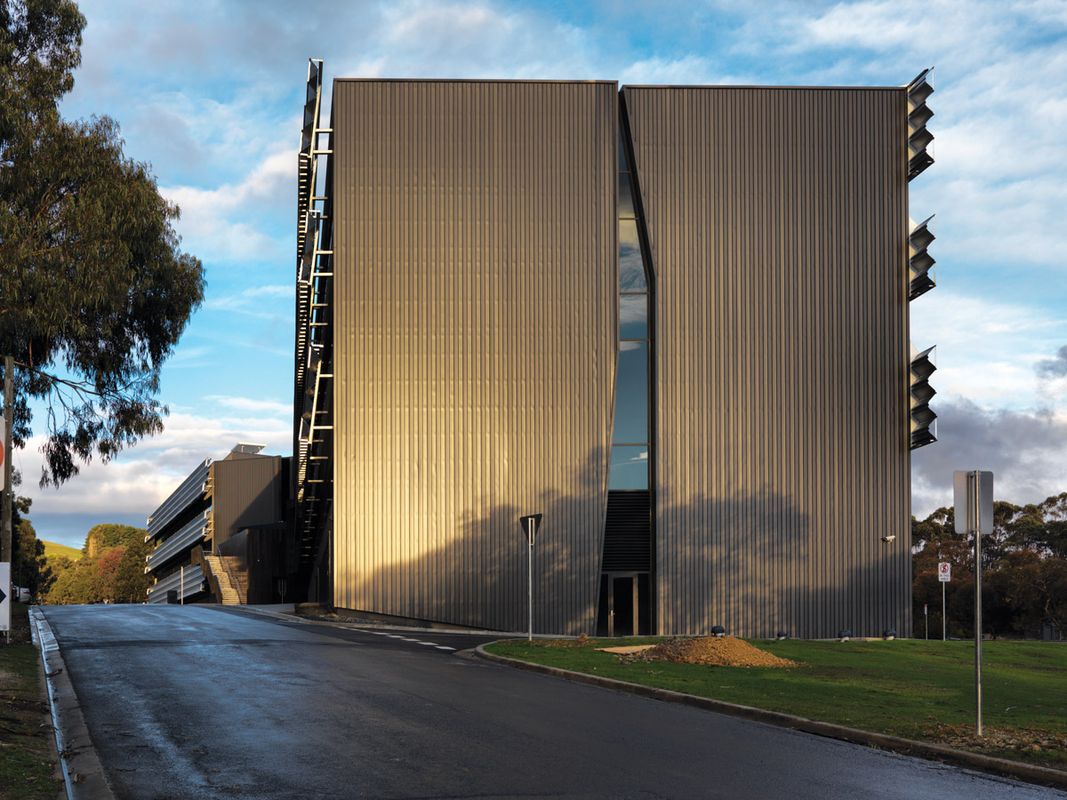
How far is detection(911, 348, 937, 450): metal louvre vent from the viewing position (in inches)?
1496

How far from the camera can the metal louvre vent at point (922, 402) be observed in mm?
38000

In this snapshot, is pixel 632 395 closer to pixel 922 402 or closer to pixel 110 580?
pixel 922 402

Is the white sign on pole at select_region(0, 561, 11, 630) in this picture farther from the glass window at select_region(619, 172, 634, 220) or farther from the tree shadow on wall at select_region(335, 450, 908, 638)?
the glass window at select_region(619, 172, 634, 220)

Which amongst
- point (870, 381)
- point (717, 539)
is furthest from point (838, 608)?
point (870, 381)

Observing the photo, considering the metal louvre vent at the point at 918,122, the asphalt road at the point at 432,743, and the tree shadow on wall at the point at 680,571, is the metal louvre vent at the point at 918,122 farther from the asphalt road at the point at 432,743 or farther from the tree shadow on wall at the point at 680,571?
the asphalt road at the point at 432,743

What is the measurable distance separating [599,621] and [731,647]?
57.5 ft

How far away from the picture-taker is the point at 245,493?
234ft

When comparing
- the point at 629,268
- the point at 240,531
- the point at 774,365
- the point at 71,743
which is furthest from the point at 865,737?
the point at 240,531

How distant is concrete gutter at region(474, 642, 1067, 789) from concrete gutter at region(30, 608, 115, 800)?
7263 millimetres

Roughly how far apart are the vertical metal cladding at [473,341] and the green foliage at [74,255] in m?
Answer: 8.61

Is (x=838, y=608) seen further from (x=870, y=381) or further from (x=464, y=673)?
(x=464, y=673)

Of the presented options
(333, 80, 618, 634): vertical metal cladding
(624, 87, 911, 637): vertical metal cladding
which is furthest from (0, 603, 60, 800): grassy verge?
(624, 87, 911, 637): vertical metal cladding

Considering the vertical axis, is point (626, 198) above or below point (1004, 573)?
above

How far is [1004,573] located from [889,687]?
56.0 m
